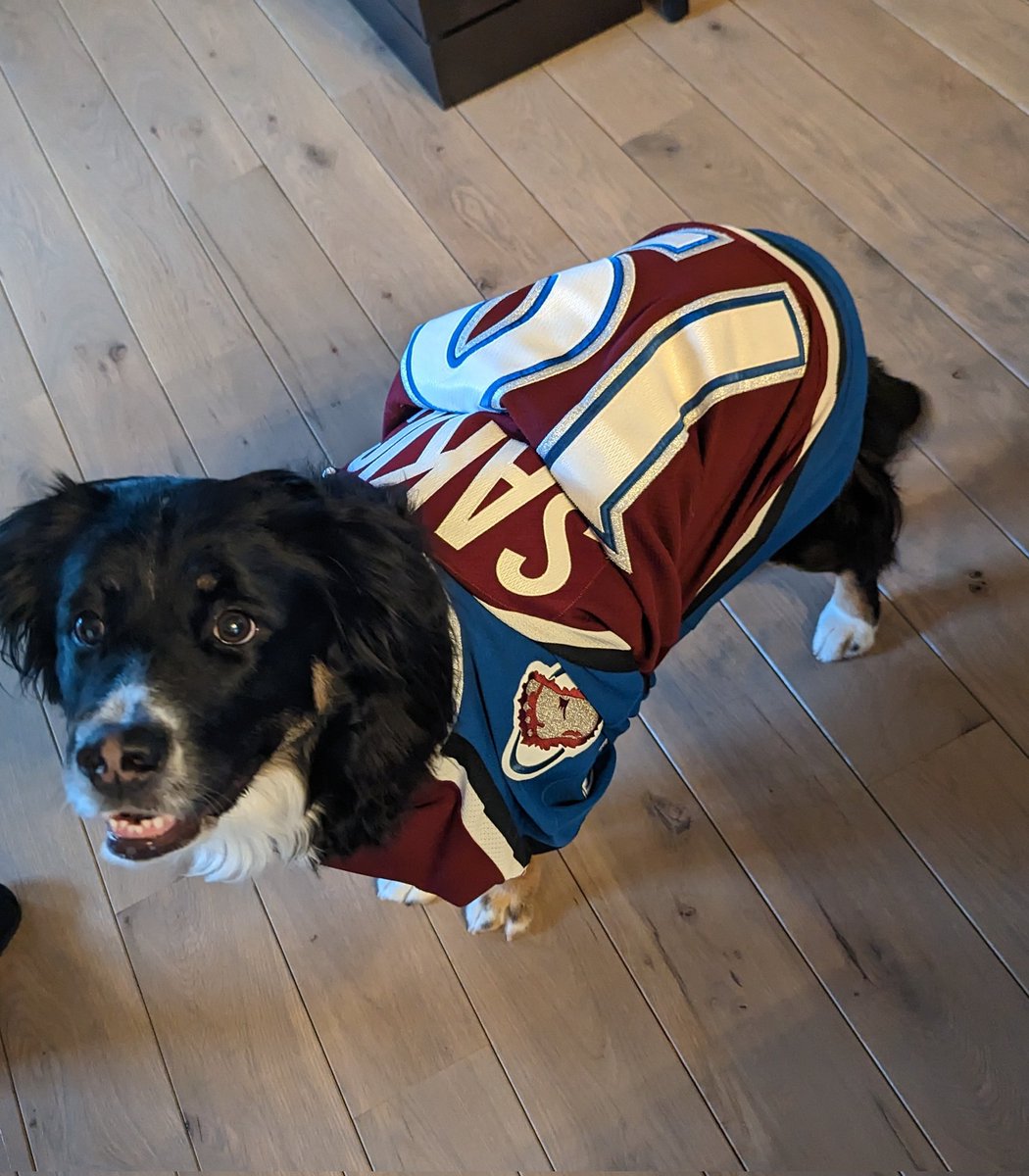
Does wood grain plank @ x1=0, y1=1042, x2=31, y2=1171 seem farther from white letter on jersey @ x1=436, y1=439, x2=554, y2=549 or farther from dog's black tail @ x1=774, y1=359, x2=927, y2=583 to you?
dog's black tail @ x1=774, y1=359, x2=927, y2=583

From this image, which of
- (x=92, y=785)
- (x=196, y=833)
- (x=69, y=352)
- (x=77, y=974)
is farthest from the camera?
(x=69, y=352)

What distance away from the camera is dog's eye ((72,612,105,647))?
1.14 meters

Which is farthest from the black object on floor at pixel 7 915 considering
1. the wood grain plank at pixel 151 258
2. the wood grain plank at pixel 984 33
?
the wood grain plank at pixel 984 33

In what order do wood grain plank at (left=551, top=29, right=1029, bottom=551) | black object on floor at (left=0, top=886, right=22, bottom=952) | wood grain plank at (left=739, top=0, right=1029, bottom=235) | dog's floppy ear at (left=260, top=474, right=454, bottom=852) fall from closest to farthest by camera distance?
dog's floppy ear at (left=260, top=474, right=454, bottom=852)
black object on floor at (left=0, top=886, right=22, bottom=952)
wood grain plank at (left=551, top=29, right=1029, bottom=551)
wood grain plank at (left=739, top=0, right=1029, bottom=235)

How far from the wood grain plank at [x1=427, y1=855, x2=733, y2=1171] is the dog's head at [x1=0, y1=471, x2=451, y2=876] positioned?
19.7 inches

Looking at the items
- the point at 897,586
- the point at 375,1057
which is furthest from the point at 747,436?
the point at 375,1057

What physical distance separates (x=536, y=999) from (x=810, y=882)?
47 centimetres

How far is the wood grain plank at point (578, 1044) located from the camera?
151 centimetres

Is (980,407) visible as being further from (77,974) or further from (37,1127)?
(37,1127)

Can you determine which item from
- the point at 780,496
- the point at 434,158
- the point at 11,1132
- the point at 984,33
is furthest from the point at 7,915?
the point at 984,33

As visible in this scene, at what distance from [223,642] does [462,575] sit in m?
0.29

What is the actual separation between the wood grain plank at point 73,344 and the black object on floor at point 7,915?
0.87m

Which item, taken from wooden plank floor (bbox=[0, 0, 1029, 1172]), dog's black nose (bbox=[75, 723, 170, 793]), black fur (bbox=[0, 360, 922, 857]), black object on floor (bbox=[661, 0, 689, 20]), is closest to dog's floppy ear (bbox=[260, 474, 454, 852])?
black fur (bbox=[0, 360, 922, 857])

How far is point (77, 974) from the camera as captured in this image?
5.58ft
